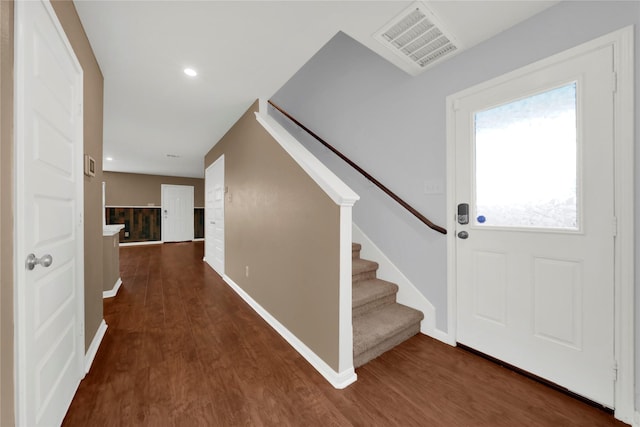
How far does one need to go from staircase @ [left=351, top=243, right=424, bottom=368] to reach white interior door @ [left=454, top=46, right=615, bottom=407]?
0.43 meters

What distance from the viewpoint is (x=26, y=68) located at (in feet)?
2.90

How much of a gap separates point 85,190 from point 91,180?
7.0 inches

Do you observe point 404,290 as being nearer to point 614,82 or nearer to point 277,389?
point 277,389

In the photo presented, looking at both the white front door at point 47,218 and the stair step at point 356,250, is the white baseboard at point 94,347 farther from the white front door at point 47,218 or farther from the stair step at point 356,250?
the stair step at point 356,250

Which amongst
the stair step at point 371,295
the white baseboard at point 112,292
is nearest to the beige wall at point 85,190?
the white baseboard at point 112,292

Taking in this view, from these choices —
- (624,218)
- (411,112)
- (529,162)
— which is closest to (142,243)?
(411,112)

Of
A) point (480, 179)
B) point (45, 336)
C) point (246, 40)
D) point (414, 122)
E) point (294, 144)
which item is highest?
point (246, 40)

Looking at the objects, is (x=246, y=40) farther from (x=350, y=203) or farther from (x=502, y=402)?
(x=502, y=402)

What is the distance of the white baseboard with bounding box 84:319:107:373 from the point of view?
1620 millimetres

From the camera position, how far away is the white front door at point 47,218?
861 millimetres

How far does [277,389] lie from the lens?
1468mm

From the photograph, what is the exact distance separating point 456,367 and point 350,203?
53.1 inches

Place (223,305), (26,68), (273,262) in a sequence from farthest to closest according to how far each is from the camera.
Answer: (223,305) → (273,262) → (26,68)

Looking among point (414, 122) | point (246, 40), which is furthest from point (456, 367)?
point (246, 40)
